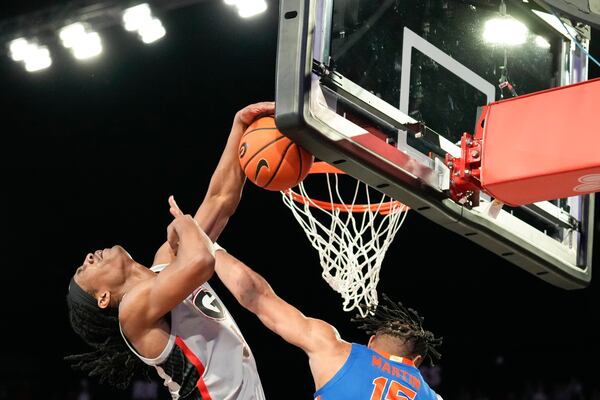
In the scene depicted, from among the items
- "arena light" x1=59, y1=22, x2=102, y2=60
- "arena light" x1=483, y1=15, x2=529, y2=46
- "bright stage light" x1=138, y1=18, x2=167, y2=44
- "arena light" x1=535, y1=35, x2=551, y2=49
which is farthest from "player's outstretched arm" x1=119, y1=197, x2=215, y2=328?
"arena light" x1=59, y1=22, x2=102, y2=60

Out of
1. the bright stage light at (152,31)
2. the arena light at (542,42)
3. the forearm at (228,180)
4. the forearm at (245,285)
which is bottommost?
the forearm at (245,285)

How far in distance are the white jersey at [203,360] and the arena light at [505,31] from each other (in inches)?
61.2

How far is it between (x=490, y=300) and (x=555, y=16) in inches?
207

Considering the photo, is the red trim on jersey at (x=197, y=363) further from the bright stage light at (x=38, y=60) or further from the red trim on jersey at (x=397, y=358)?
the bright stage light at (x=38, y=60)

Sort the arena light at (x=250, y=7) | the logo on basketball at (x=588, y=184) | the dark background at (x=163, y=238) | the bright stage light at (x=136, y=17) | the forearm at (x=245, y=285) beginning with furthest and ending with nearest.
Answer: the dark background at (x=163, y=238) < the bright stage light at (x=136, y=17) < the arena light at (x=250, y=7) < the forearm at (x=245, y=285) < the logo on basketball at (x=588, y=184)

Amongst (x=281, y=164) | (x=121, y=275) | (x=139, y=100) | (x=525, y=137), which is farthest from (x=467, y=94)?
(x=139, y=100)

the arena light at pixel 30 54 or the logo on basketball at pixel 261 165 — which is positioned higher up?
the arena light at pixel 30 54

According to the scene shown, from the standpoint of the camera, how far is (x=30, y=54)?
7281 mm

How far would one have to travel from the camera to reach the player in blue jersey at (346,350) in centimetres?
342

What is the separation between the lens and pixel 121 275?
340cm

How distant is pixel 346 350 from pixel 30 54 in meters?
4.72

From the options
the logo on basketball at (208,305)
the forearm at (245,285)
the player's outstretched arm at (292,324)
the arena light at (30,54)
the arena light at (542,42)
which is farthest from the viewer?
the arena light at (30,54)

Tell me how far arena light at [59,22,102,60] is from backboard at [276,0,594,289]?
13.0ft

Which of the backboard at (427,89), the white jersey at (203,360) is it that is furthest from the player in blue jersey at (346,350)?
the backboard at (427,89)
